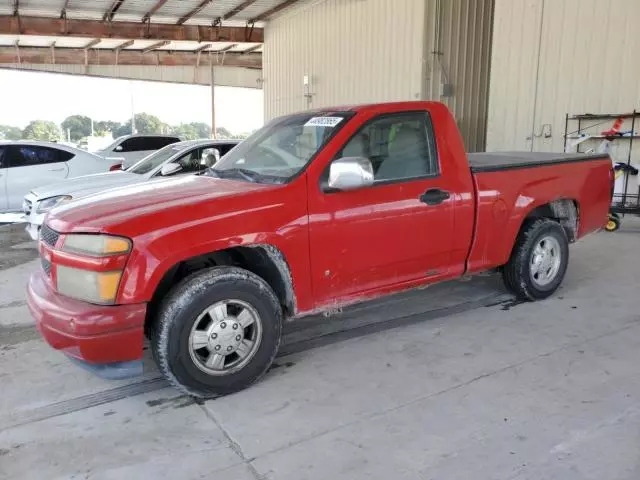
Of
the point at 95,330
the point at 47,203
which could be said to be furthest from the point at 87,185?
the point at 95,330

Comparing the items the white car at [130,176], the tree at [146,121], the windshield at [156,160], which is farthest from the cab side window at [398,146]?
the tree at [146,121]

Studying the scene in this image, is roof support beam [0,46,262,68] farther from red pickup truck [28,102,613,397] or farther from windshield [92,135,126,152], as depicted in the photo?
red pickup truck [28,102,613,397]

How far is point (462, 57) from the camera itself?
12781 millimetres

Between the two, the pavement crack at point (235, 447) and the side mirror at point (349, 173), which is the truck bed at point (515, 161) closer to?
the side mirror at point (349, 173)

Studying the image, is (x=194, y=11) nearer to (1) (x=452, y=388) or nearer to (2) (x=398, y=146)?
(2) (x=398, y=146)

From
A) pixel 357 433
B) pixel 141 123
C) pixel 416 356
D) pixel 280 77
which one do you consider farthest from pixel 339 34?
pixel 141 123

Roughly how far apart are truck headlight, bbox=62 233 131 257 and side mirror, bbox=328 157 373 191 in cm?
132

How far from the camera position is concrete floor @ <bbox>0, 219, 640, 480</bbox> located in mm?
2607

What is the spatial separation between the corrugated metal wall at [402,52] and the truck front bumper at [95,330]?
35.5 feet

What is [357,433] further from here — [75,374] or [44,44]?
[44,44]

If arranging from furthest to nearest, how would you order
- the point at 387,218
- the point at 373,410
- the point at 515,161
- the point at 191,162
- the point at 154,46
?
the point at 154,46
the point at 191,162
the point at 515,161
the point at 387,218
the point at 373,410

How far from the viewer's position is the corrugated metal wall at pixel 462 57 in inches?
486

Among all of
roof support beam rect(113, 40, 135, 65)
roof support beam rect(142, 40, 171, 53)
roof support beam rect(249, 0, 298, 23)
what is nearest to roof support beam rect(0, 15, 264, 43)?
roof support beam rect(249, 0, 298, 23)

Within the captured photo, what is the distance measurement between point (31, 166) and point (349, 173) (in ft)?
26.7
